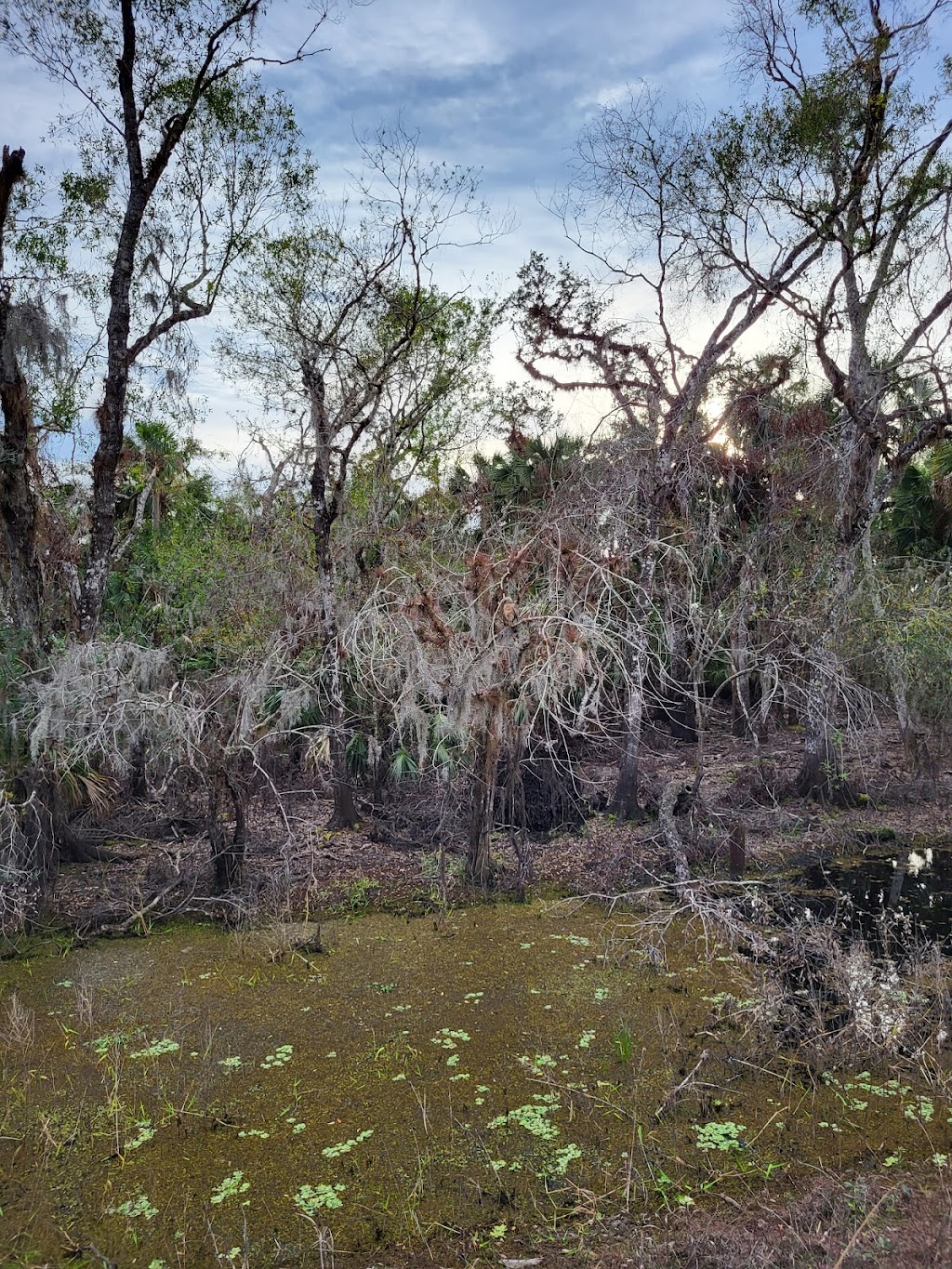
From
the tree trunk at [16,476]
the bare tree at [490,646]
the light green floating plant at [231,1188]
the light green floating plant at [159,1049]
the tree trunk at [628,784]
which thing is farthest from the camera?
the tree trunk at [628,784]

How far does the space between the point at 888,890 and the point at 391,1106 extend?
19.2ft

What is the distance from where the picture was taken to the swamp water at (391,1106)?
406cm

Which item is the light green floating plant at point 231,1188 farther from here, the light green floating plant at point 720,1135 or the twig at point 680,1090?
the light green floating plant at point 720,1135

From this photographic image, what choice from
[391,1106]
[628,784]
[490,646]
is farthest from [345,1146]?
[628,784]

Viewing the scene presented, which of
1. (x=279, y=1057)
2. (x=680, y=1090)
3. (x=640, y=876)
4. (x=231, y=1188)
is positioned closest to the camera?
(x=231, y=1188)

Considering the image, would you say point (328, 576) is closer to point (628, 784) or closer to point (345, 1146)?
point (628, 784)

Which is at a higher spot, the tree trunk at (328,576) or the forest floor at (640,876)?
the tree trunk at (328,576)

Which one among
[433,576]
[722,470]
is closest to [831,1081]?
[433,576]

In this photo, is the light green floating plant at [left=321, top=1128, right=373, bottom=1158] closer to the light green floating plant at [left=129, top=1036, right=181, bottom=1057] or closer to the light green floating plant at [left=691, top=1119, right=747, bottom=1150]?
the light green floating plant at [left=129, top=1036, right=181, bottom=1057]

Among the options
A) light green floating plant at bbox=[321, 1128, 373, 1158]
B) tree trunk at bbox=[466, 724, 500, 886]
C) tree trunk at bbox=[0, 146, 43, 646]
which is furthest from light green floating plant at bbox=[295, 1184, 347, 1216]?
tree trunk at bbox=[0, 146, 43, 646]

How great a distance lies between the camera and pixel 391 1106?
499 cm

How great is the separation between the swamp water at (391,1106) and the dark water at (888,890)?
5.66ft

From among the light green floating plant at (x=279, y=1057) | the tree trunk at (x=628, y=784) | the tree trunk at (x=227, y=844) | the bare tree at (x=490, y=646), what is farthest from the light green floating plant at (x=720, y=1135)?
the tree trunk at (x=628, y=784)

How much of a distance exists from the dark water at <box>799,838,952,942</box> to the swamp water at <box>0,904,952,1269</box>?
1.73 m
